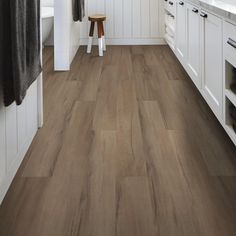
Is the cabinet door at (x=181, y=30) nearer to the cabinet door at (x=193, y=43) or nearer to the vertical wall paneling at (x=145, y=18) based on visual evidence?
the cabinet door at (x=193, y=43)

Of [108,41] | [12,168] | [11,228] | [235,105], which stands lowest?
[11,228]

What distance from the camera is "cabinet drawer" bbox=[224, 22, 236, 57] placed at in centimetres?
182

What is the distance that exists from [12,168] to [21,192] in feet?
0.42

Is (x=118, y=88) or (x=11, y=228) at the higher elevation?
(x=118, y=88)

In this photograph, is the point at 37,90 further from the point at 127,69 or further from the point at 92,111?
the point at 127,69

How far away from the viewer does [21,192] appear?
5.52 feet

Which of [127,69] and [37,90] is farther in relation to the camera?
[127,69]

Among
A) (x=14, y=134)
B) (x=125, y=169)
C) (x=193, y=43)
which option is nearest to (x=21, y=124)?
(x=14, y=134)

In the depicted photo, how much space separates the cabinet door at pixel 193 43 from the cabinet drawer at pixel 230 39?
787 mm

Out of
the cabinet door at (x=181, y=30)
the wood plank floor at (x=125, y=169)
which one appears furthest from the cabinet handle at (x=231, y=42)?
the cabinet door at (x=181, y=30)

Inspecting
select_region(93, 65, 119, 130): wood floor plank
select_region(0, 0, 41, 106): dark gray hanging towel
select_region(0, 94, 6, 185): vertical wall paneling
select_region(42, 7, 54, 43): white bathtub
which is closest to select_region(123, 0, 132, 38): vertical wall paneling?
select_region(42, 7, 54, 43): white bathtub

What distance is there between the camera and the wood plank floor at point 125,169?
1.46 metres

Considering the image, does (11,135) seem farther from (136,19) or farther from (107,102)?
(136,19)

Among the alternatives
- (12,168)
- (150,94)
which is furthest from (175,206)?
(150,94)
